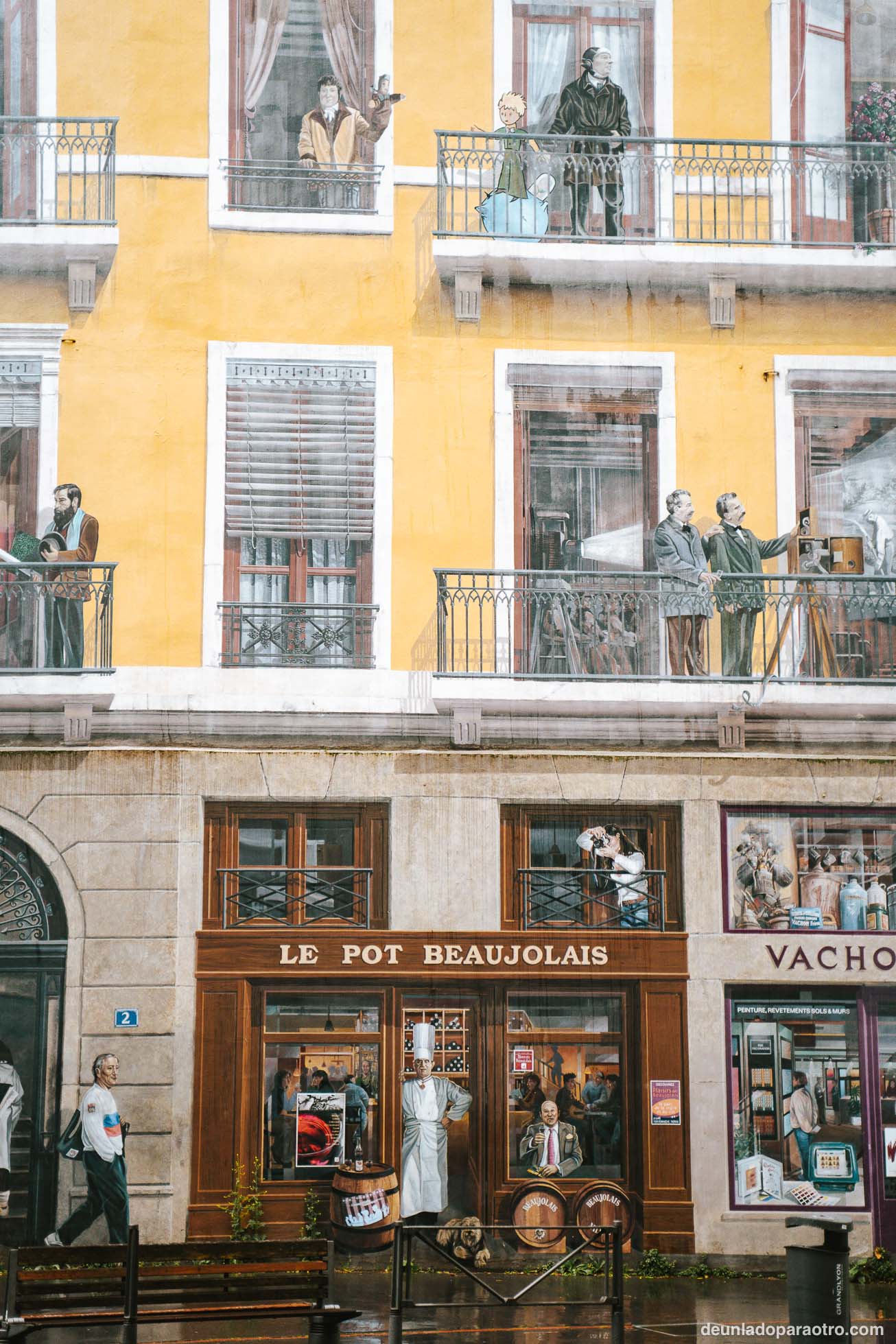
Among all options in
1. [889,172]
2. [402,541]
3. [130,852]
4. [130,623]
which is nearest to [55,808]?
[130,852]

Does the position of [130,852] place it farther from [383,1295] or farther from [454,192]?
[454,192]

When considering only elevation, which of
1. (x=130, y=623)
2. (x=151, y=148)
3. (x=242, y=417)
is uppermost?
(x=151, y=148)

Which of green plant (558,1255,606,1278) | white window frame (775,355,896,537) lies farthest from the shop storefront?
white window frame (775,355,896,537)

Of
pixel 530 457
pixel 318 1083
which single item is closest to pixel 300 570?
pixel 530 457

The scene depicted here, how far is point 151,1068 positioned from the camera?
11.6 m

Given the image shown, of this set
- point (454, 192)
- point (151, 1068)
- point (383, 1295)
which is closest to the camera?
point (383, 1295)

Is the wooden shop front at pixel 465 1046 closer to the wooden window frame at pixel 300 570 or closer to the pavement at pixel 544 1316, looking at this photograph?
the pavement at pixel 544 1316

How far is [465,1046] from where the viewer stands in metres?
11.9

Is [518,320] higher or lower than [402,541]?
higher

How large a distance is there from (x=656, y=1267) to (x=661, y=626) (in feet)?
13.9

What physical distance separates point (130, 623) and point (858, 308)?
5554mm

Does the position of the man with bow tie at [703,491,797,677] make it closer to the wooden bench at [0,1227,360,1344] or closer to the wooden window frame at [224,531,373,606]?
the wooden window frame at [224,531,373,606]

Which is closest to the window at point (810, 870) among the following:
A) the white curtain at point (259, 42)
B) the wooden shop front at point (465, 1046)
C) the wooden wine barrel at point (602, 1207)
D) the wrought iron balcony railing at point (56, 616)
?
the wooden shop front at point (465, 1046)

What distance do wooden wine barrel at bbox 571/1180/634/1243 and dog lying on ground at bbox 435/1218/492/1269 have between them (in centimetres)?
62
